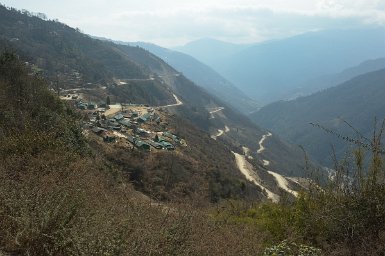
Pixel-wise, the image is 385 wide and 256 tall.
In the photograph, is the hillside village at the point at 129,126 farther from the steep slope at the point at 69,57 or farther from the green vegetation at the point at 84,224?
the green vegetation at the point at 84,224

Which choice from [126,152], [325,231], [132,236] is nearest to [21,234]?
[132,236]

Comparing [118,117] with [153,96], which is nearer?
[118,117]

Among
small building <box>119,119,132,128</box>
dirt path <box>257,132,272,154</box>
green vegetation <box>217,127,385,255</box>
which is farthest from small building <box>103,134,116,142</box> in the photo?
dirt path <box>257,132,272,154</box>

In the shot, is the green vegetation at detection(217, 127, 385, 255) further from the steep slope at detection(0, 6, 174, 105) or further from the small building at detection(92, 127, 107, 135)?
the steep slope at detection(0, 6, 174, 105)

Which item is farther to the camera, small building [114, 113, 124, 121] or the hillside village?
small building [114, 113, 124, 121]

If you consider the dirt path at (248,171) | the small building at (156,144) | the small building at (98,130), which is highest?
the small building at (98,130)

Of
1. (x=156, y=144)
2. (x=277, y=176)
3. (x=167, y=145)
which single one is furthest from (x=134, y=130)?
(x=277, y=176)

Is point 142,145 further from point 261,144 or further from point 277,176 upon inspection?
point 261,144

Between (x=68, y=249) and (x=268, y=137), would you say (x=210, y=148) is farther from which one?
(x=268, y=137)

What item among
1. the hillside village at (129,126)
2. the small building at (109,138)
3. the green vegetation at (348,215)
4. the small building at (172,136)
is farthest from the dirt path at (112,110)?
the green vegetation at (348,215)

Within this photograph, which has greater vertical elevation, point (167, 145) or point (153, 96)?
point (153, 96)

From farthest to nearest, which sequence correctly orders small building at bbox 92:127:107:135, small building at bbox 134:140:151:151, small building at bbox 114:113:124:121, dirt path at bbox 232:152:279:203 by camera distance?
small building at bbox 114:113:124:121
dirt path at bbox 232:152:279:203
small building at bbox 92:127:107:135
small building at bbox 134:140:151:151
